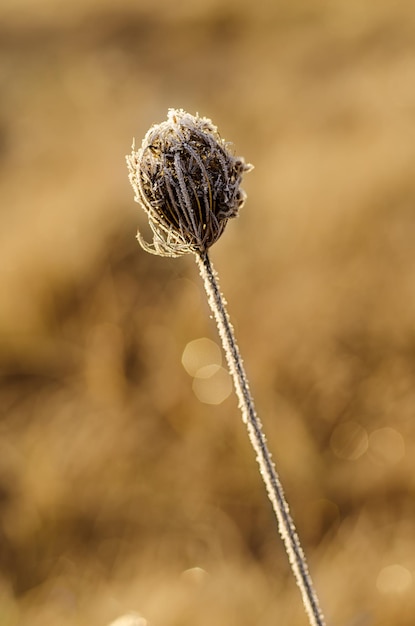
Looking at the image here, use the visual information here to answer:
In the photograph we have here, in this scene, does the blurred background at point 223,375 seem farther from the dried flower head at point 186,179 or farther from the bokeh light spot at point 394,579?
the dried flower head at point 186,179

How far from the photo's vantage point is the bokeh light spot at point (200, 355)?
329 centimetres

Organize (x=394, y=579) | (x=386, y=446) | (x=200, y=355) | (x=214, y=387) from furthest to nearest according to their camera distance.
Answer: (x=200, y=355) → (x=214, y=387) → (x=386, y=446) → (x=394, y=579)

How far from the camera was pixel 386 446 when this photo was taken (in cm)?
275

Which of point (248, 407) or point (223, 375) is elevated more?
point (223, 375)

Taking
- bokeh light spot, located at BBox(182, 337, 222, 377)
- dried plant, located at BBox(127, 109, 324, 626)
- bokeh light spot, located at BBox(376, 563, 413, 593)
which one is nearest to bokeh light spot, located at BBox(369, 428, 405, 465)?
bokeh light spot, located at BBox(376, 563, 413, 593)

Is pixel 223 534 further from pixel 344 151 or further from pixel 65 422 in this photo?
pixel 344 151

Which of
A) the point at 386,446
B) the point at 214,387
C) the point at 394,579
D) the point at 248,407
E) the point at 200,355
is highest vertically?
the point at 200,355

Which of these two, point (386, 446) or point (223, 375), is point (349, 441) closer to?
point (386, 446)

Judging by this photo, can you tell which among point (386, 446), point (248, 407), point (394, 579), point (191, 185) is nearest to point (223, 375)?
point (386, 446)

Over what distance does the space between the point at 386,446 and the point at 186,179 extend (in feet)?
6.68

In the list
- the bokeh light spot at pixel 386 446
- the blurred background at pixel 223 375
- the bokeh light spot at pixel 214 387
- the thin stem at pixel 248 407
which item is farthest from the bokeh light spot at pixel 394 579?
the thin stem at pixel 248 407

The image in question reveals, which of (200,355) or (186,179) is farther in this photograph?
(200,355)

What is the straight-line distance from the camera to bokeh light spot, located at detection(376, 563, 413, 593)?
2.26 meters

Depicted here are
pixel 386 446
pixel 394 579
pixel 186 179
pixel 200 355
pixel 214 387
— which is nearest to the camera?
pixel 186 179
